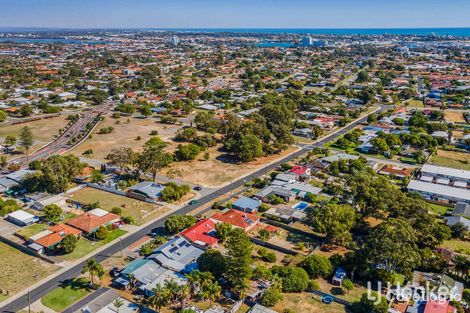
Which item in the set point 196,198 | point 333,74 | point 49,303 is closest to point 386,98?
point 333,74

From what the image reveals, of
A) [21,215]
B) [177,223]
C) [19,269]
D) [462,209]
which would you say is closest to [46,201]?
[21,215]

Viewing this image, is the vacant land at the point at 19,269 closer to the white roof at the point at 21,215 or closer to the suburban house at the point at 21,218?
the suburban house at the point at 21,218

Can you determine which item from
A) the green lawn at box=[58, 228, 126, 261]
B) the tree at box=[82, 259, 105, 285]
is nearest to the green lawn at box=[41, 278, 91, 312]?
the tree at box=[82, 259, 105, 285]

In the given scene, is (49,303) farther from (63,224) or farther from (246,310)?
(246,310)

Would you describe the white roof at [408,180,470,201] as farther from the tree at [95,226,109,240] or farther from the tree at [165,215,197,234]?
the tree at [95,226,109,240]

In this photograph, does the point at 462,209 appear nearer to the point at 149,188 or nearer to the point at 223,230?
the point at 223,230
